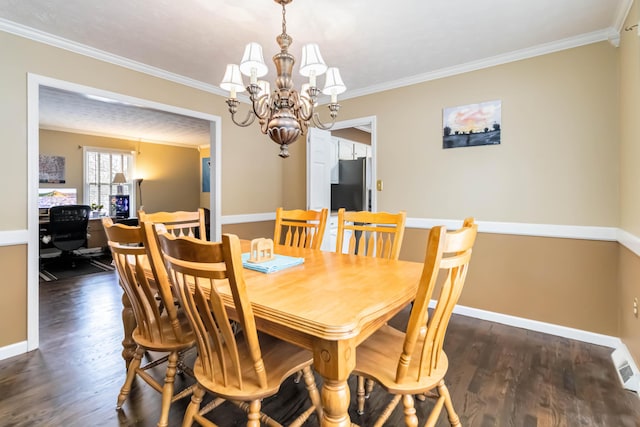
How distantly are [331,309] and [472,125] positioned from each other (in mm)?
2561

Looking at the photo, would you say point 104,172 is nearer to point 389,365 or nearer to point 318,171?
point 318,171

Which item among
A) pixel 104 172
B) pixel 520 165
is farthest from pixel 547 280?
pixel 104 172

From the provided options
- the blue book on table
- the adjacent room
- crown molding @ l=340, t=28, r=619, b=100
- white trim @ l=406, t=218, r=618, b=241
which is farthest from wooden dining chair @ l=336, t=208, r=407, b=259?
crown molding @ l=340, t=28, r=619, b=100

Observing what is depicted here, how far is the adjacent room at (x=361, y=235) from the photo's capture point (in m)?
1.16

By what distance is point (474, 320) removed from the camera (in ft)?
9.27

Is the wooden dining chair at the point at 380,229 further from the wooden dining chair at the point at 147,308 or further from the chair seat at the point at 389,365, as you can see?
the wooden dining chair at the point at 147,308

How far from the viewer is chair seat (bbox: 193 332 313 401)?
1076mm

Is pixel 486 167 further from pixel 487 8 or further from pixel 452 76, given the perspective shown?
pixel 487 8

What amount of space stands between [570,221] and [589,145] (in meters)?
0.59

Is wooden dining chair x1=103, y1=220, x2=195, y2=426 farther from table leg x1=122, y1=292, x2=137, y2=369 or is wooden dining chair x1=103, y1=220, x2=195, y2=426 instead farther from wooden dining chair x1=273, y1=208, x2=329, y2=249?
wooden dining chair x1=273, y1=208, x2=329, y2=249

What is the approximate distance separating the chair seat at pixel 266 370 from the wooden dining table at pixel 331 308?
19cm

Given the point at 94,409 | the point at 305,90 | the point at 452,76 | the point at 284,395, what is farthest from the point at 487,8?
the point at 94,409

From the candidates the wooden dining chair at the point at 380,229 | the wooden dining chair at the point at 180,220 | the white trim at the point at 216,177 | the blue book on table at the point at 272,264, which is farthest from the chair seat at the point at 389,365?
the white trim at the point at 216,177

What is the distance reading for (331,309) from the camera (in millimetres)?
1053
